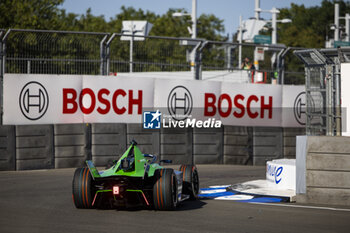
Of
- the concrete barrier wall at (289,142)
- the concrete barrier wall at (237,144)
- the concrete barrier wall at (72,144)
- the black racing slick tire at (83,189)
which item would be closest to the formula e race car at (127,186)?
the black racing slick tire at (83,189)

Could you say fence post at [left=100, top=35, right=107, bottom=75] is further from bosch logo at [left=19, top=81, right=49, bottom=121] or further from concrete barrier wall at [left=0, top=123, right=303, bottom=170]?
bosch logo at [left=19, top=81, right=49, bottom=121]

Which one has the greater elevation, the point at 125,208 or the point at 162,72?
the point at 162,72

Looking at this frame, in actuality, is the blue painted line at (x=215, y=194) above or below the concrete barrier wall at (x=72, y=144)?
below

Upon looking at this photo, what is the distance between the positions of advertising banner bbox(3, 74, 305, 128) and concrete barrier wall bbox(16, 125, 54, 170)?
369 mm

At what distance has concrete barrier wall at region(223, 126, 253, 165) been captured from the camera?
18.2m

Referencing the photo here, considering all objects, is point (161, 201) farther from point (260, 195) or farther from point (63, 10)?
point (63, 10)

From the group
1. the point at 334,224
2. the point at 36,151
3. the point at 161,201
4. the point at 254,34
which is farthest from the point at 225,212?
the point at 254,34

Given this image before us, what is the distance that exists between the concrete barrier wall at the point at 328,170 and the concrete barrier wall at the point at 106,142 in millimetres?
6969

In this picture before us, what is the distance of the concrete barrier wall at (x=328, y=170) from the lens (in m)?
10.7

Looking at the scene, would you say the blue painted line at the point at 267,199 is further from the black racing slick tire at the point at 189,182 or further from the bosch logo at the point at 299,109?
the bosch logo at the point at 299,109

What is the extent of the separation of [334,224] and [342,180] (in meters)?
2.02

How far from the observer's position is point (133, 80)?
17344 mm

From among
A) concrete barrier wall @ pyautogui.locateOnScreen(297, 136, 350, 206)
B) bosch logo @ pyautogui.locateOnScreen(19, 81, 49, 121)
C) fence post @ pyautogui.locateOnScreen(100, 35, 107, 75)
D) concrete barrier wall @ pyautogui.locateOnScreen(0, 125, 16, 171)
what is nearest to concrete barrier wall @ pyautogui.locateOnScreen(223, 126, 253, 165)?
fence post @ pyautogui.locateOnScreen(100, 35, 107, 75)

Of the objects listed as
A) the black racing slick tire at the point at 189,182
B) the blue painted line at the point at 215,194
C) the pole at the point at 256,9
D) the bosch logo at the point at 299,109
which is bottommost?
the blue painted line at the point at 215,194
